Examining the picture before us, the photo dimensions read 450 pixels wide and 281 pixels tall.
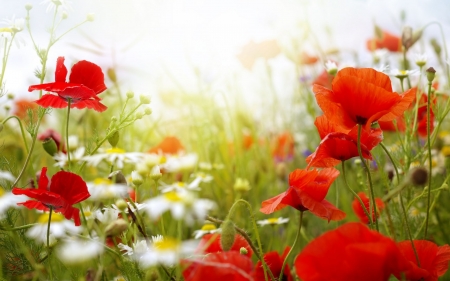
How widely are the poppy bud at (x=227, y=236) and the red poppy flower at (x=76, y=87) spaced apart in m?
0.23

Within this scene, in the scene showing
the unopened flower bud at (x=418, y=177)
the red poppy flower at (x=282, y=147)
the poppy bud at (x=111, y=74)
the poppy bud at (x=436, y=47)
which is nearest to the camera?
the unopened flower bud at (x=418, y=177)

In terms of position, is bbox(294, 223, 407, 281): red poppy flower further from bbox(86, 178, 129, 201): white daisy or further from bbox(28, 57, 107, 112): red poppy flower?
bbox(28, 57, 107, 112): red poppy flower

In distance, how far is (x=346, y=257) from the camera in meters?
0.38

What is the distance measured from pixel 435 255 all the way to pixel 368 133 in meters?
0.13

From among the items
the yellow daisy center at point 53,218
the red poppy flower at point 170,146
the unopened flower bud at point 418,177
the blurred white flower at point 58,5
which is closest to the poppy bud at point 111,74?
the red poppy flower at point 170,146

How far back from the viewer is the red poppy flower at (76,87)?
1.85 ft

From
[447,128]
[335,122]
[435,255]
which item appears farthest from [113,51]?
[447,128]

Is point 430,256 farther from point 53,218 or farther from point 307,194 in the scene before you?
point 53,218

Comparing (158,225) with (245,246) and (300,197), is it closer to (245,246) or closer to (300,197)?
(245,246)

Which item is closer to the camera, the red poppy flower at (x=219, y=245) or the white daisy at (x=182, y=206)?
the white daisy at (x=182, y=206)

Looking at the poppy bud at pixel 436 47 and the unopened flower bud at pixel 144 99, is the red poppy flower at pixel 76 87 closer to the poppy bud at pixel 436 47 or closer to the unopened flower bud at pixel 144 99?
the unopened flower bud at pixel 144 99

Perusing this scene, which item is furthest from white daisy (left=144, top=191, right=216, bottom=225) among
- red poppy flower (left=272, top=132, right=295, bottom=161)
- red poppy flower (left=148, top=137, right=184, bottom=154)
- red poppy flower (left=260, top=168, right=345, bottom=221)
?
red poppy flower (left=272, top=132, right=295, bottom=161)

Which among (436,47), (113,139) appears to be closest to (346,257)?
(113,139)

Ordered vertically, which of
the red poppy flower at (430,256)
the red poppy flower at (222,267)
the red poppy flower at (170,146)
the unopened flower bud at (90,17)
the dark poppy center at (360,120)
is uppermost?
the unopened flower bud at (90,17)
